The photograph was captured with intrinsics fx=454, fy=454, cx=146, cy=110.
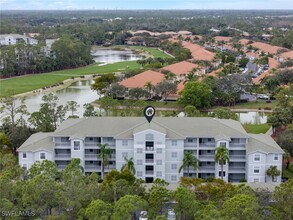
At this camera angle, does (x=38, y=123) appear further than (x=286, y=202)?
Yes

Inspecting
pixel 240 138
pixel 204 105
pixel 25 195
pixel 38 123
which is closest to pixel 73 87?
pixel 204 105

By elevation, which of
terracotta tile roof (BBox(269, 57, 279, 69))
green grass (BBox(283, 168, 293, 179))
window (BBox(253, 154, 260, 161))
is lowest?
green grass (BBox(283, 168, 293, 179))

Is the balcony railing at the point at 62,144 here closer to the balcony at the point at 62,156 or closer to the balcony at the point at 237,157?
the balcony at the point at 62,156

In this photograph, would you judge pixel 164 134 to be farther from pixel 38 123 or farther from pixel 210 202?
pixel 38 123

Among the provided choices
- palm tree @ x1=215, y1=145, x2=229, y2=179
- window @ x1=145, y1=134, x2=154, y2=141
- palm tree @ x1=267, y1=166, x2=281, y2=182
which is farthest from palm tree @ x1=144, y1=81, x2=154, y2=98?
palm tree @ x1=267, y1=166, x2=281, y2=182

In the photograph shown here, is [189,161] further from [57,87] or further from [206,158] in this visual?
[57,87]

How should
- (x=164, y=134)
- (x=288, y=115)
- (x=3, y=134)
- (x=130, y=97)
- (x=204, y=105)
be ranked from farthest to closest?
(x=130, y=97), (x=204, y=105), (x=288, y=115), (x=3, y=134), (x=164, y=134)

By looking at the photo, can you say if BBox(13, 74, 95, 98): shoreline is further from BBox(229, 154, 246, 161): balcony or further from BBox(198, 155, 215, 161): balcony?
BBox(229, 154, 246, 161): balcony
